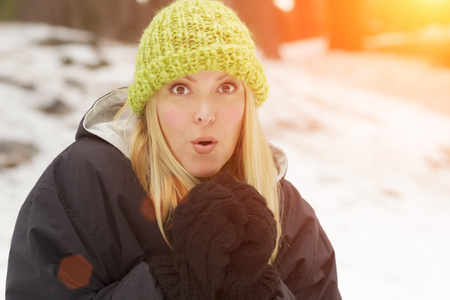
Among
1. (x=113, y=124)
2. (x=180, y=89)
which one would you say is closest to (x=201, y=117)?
(x=180, y=89)

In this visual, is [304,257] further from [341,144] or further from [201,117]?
[341,144]

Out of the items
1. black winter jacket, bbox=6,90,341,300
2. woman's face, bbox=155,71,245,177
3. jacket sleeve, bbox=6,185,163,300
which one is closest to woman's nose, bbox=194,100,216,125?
woman's face, bbox=155,71,245,177

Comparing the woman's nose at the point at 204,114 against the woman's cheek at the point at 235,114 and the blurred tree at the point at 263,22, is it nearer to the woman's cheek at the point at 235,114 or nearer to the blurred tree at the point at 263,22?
the woman's cheek at the point at 235,114

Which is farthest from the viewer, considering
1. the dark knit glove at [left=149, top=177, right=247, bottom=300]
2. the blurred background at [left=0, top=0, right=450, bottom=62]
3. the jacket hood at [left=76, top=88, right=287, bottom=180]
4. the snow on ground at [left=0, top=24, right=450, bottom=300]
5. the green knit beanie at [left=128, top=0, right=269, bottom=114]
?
the blurred background at [left=0, top=0, right=450, bottom=62]

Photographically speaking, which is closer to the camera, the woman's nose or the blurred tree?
the woman's nose

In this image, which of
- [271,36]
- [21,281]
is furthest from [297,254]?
[271,36]

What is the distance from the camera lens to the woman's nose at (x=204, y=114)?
4.18ft

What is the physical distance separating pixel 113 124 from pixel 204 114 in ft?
1.20

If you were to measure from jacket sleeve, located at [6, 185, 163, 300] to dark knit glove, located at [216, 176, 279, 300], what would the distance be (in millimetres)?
197

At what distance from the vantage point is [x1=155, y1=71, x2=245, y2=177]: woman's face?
1300mm

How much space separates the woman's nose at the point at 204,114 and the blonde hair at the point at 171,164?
0.15 m

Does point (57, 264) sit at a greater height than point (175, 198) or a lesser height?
lesser

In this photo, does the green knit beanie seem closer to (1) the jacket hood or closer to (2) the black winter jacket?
(1) the jacket hood

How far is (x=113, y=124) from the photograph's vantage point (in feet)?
4.85
